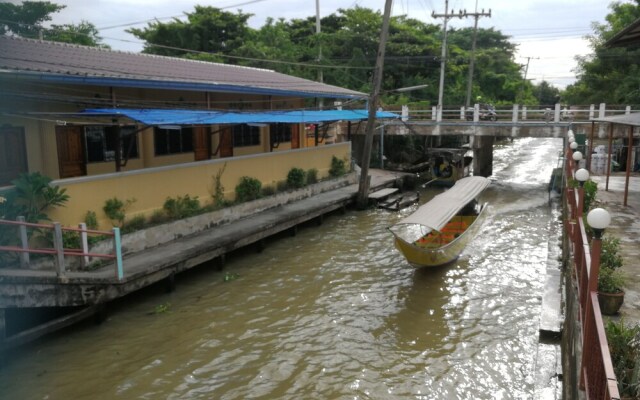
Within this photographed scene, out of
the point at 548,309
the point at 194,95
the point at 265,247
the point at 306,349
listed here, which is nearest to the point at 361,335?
the point at 306,349

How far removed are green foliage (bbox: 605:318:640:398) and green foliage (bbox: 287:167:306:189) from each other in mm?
13935

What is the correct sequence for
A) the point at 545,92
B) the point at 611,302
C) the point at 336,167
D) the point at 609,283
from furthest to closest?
the point at 545,92 < the point at 336,167 < the point at 609,283 < the point at 611,302

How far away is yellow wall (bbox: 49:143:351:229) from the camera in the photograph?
1077 centimetres

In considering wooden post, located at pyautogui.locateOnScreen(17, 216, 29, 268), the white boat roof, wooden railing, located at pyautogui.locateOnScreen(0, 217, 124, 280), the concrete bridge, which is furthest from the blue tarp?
the concrete bridge

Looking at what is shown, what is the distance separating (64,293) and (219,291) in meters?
3.63

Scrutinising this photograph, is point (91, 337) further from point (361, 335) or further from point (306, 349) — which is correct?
point (361, 335)

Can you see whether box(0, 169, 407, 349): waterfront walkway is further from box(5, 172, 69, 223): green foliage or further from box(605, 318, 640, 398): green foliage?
box(605, 318, 640, 398): green foliage

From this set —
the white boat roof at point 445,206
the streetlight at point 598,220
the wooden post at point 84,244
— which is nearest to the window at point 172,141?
the wooden post at point 84,244

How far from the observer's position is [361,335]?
9570 millimetres

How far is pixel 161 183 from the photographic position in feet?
42.4

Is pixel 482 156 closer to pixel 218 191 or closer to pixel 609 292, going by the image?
pixel 218 191

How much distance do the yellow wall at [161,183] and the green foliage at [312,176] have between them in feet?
2.38

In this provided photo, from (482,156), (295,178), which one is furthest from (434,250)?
(482,156)

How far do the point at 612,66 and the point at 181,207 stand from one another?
112 feet
